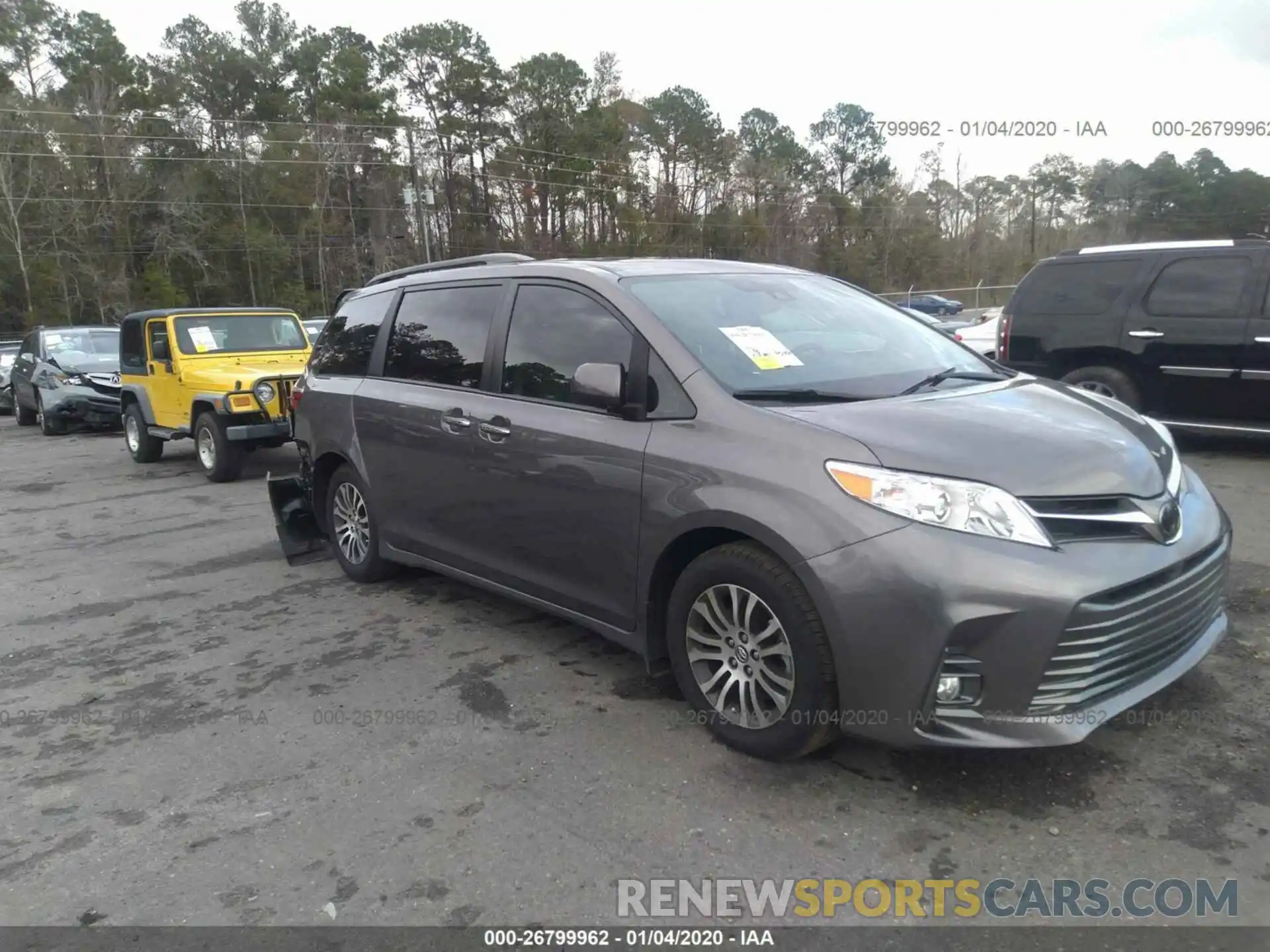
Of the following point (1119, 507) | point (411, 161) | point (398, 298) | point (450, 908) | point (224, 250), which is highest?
point (411, 161)

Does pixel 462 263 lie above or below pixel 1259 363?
above

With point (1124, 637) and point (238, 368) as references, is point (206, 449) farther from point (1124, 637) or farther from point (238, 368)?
point (1124, 637)

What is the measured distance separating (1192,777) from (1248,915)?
Result: 0.67 metres

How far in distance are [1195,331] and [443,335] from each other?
6.46 meters

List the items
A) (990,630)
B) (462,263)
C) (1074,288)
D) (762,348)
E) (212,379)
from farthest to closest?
(212,379), (1074,288), (462,263), (762,348), (990,630)

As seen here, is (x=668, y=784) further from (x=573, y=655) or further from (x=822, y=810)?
(x=573, y=655)

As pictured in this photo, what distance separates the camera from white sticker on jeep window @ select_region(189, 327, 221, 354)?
1005 centimetres

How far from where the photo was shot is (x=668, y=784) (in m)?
3.15

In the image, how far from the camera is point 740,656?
323 cm

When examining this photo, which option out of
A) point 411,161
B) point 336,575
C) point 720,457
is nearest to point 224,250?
point 411,161

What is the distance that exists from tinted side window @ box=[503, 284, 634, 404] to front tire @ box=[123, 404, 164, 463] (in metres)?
8.15

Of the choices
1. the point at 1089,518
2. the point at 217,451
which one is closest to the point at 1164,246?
the point at 1089,518

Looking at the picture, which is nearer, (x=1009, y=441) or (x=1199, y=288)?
(x=1009, y=441)

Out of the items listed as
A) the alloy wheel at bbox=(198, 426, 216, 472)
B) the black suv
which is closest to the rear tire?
the black suv
